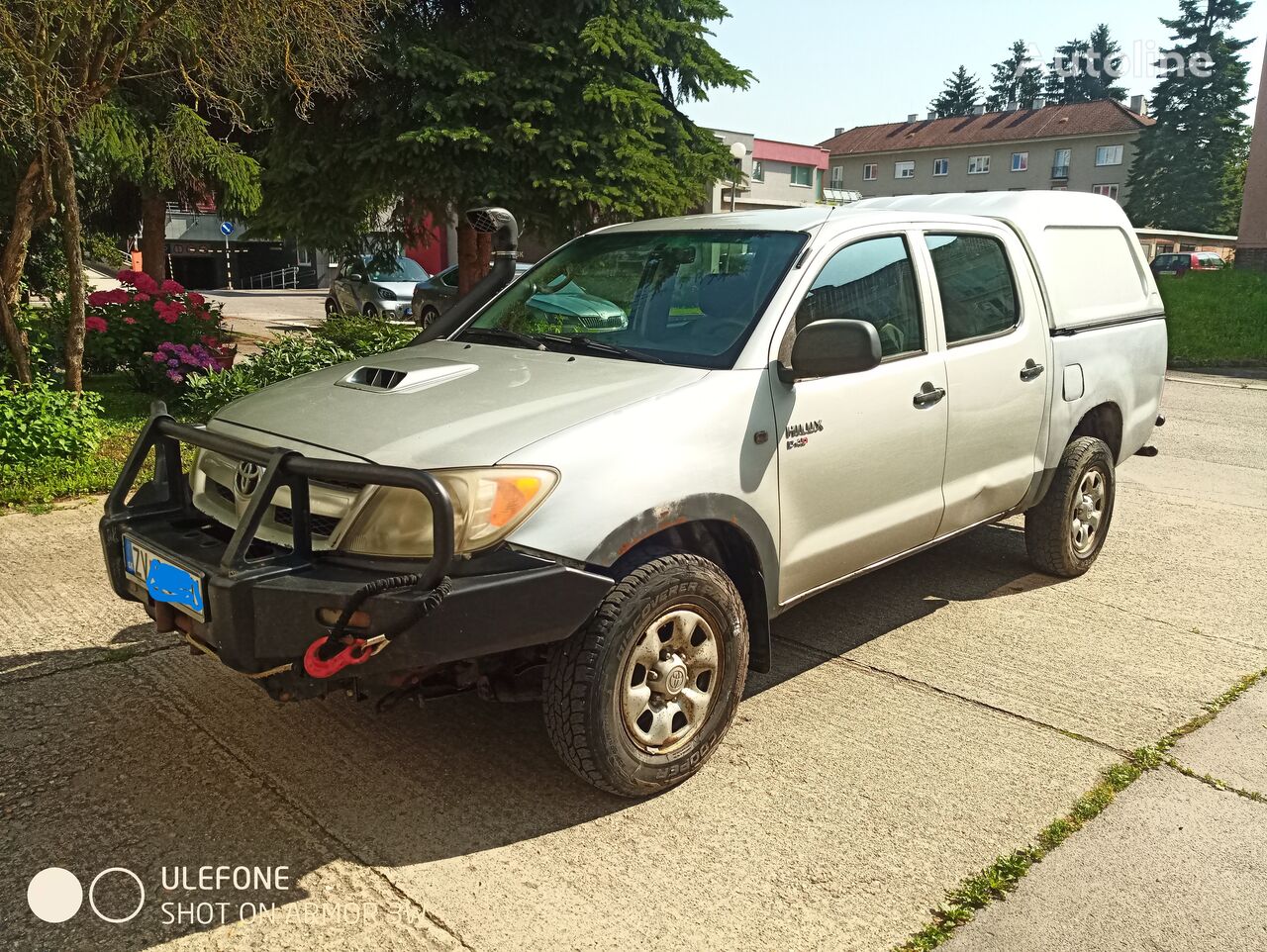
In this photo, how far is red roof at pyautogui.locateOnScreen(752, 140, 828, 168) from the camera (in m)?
56.0

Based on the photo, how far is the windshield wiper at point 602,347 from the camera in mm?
3764

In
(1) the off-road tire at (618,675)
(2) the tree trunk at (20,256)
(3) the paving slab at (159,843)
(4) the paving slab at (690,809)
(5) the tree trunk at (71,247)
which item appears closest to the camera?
(3) the paving slab at (159,843)

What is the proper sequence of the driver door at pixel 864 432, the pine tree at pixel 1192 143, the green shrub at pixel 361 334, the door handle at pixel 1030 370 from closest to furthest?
the driver door at pixel 864 432 → the door handle at pixel 1030 370 → the green shrub at pixel 361 334 → the pine tree at pixel 1192 143

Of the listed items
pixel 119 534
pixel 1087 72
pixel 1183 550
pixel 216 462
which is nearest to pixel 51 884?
pixel 119 534

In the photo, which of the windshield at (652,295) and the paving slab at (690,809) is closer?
the paving slab at (690,809)

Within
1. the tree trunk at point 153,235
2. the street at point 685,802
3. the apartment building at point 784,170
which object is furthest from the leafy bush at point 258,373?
the apartment building at point 784,170

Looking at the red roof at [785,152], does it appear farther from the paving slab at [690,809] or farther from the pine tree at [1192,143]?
the paving slab at [690,809]

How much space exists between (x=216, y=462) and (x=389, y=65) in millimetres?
7231

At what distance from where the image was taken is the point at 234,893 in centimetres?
286

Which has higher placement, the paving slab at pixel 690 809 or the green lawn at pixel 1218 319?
the green lawn at pixel 1218 319

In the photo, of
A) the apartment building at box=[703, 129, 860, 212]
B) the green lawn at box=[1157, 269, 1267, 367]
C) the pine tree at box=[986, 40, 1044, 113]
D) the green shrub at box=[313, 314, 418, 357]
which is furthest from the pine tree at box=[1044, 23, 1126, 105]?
the green shrub at box=[313, 314, 418, 357]

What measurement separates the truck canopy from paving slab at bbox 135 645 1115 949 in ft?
7.43

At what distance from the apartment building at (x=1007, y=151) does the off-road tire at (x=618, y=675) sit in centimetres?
6581

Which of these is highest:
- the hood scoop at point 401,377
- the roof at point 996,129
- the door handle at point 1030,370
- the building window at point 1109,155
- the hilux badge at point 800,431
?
the roof at point 996,129
